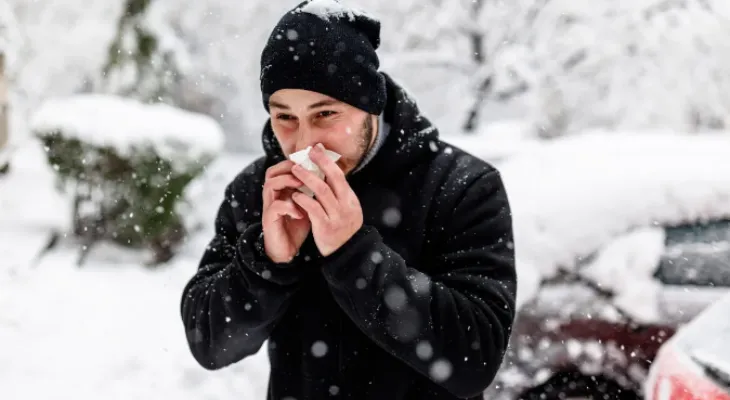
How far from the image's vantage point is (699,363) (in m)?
1.96

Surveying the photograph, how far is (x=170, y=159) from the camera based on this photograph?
20.3ft

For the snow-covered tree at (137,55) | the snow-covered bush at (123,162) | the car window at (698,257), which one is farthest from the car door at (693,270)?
the snow-covered tree at (137,55)

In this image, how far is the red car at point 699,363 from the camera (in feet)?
6.10

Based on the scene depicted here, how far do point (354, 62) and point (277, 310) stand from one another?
587mm

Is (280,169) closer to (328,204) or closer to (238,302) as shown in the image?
(328,204)

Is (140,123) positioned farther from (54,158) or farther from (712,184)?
(712,184)

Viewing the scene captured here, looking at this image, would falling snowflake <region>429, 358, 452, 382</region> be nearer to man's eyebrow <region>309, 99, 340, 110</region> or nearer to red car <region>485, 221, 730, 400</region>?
man's eyebrow <region>309, 99, 340, 110</region>

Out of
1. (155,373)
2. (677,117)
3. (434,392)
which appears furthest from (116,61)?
(677,117)

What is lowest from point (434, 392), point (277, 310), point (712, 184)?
point (712, 184)

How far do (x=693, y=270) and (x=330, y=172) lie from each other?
93.6 inches

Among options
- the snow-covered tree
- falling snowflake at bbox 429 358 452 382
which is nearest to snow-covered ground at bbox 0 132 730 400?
falling snowflake at bbox 429 358 452 382

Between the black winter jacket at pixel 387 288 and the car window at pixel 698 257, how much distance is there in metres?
1.85

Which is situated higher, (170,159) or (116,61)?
(116,61)

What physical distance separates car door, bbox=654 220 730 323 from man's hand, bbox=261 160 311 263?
220 cm
